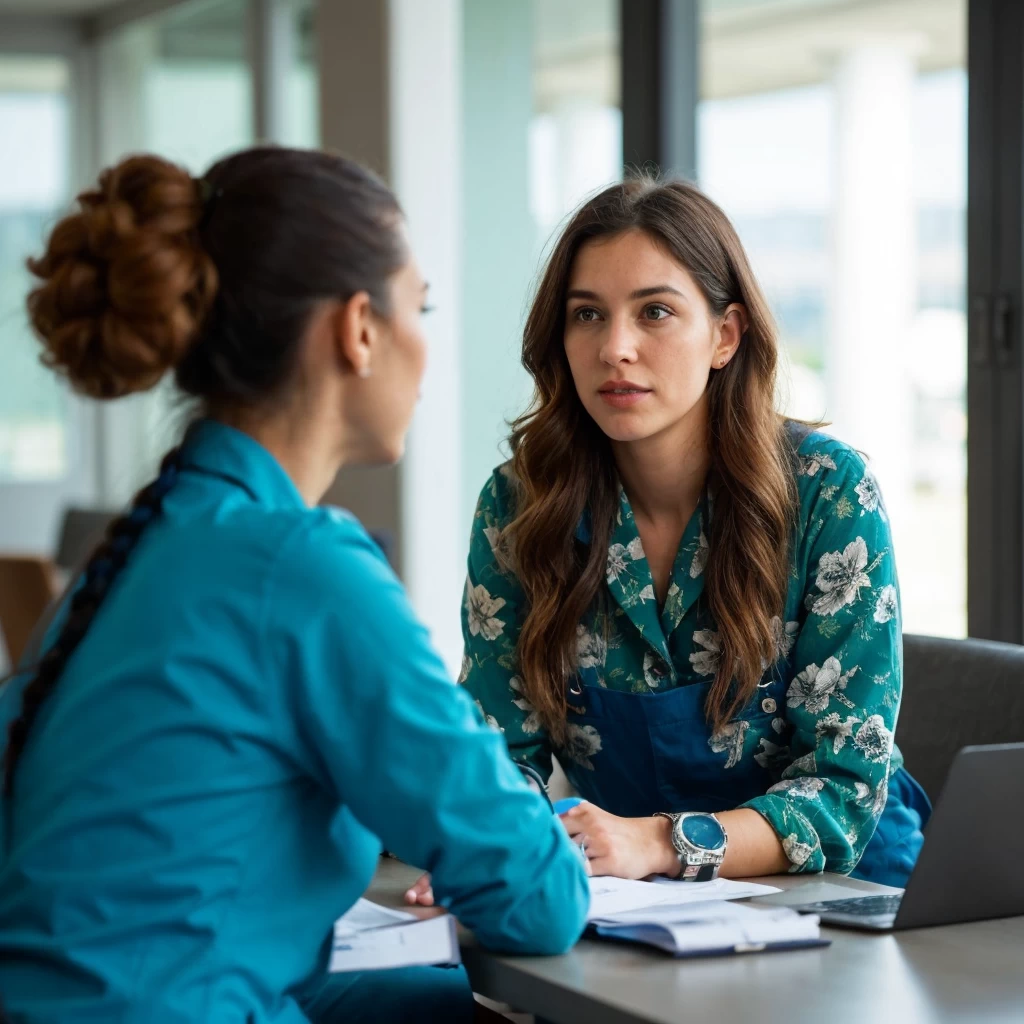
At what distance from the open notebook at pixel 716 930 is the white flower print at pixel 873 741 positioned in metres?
0.41

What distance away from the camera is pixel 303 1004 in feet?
4.74

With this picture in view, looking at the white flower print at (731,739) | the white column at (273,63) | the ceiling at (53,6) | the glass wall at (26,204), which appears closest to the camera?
the white flower print at (731,739)

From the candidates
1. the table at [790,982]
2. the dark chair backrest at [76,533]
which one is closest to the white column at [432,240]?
the dark chair backrest at [76,533]

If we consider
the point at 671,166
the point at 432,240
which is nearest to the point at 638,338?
the point at 671,166

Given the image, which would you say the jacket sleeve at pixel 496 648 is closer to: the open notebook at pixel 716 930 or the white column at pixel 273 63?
the open notebook at pixel 716 930

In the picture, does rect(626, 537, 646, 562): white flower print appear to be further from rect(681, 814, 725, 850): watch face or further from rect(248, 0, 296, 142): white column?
rect(248, 0, 296, 142): white column

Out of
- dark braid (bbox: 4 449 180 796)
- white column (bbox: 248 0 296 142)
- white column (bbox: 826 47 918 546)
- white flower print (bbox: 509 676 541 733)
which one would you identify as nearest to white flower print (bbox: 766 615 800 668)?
white flower print (bbox: 509 676 541 733)

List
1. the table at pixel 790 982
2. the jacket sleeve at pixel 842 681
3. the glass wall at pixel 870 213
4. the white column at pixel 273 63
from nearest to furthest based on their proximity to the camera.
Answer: the table at pixel 790 982, the jacket sleeve at pixel 842 681, the glass wall at pixel 870 213, the white column at pixel 273 63

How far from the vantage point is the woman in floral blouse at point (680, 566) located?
5.98 ft

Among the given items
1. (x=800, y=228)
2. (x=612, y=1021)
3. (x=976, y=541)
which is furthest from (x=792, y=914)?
(x=800, y=228)

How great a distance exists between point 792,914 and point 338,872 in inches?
16.0

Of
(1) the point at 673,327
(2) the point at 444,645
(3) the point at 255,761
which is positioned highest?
(1) the point at 673,327

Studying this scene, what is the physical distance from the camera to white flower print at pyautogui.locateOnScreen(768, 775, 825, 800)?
1730 mm

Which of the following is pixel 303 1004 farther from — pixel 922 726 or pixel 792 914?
pixel 922 726
